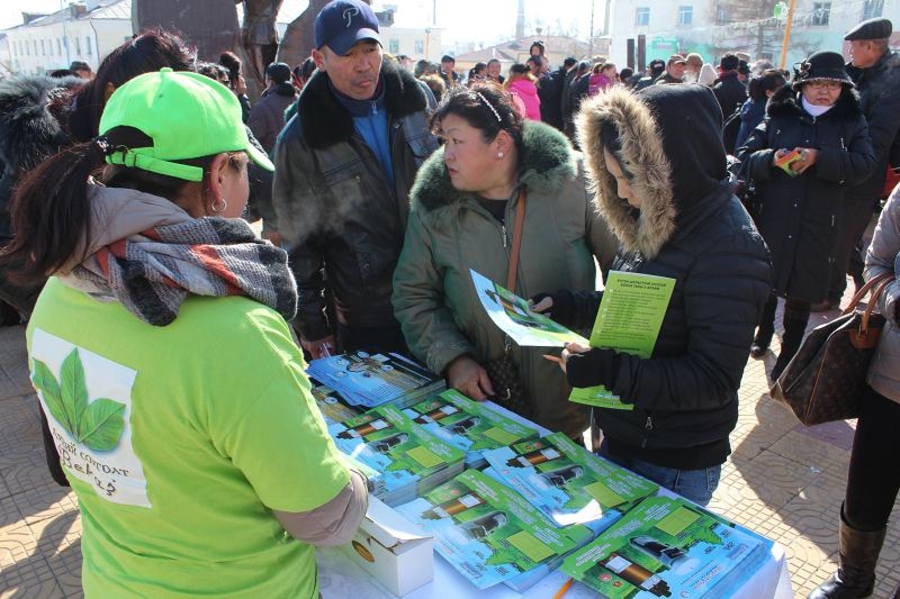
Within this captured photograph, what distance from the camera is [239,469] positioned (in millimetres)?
1101

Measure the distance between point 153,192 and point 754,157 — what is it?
3818mm

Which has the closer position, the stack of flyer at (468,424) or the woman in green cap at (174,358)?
the woman in green cap at (174,358)

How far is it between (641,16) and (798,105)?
153ft

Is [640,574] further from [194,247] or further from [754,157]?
[754,157]

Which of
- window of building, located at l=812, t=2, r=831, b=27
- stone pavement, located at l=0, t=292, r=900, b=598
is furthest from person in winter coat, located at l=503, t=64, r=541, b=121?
window of building, located at l=812, t=2, r=831, b=27

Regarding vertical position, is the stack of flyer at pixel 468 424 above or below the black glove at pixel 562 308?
below

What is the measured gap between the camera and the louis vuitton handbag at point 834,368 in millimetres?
2041

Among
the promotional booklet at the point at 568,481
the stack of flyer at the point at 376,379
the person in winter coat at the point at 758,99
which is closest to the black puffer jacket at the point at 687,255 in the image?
the promotional booklet at the point at 568,481

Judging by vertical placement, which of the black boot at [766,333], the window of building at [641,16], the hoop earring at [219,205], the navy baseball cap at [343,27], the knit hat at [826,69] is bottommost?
the black boot at [766,333]

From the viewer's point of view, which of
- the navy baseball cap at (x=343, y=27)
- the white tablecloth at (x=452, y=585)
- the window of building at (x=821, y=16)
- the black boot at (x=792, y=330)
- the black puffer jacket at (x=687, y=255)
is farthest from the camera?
the window of building at (x=821, y=16)

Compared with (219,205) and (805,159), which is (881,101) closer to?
(805,159)

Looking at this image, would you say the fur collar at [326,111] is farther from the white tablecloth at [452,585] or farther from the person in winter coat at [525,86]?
the person in winter coat at [525,86]

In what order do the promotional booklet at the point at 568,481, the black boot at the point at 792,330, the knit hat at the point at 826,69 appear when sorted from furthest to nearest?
the black boot at the point at 792,330 < the knit hat at the point at 826,69 < the promotional booklet at the point at 568,481

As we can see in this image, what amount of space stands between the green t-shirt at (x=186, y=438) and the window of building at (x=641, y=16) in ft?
164
